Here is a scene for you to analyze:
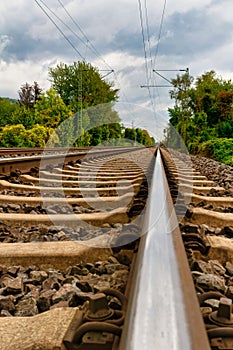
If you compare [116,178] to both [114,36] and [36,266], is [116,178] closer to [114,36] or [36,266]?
[36,266]

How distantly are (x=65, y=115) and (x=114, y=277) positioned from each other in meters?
24.4

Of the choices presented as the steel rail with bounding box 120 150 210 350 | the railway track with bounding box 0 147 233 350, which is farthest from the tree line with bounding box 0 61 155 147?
the steel rail with bounding box 120 150 210 350

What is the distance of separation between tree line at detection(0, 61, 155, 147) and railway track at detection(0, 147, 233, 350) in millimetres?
15943

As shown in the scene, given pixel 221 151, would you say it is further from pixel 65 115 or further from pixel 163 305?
pixel 65 115

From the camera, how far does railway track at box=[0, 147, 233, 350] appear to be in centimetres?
76

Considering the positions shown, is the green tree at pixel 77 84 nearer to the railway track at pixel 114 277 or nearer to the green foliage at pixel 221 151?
the green foliage at pixel 221 151

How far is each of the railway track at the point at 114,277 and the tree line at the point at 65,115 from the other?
15943 mm

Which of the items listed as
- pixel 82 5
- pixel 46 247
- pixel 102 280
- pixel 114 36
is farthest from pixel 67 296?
pixel 114 36

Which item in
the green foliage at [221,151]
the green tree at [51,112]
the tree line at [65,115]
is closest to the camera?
the green foliage at [221,151]

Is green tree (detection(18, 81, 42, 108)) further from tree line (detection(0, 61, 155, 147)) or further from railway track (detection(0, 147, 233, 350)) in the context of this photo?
railway track (detection(0, 147, 233, 350))

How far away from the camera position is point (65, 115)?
82.5 feet

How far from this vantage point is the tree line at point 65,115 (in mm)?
18625

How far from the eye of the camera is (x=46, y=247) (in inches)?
64.7

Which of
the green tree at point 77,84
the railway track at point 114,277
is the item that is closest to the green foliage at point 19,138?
the railway track at point 114,277
